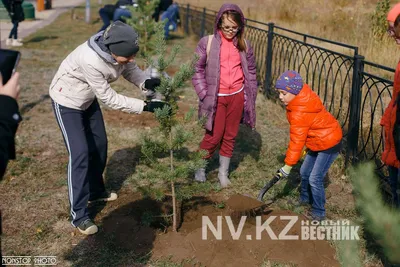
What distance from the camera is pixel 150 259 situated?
3262 millimetres

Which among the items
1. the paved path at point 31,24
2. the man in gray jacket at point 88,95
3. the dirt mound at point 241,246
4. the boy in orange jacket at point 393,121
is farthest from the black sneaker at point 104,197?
the paved path at point 31,24

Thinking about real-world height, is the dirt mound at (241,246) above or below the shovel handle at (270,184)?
below

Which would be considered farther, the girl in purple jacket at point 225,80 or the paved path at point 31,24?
the paved path at point 31,24

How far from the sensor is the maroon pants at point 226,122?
13.8 feet

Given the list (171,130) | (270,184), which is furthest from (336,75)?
(171,130)

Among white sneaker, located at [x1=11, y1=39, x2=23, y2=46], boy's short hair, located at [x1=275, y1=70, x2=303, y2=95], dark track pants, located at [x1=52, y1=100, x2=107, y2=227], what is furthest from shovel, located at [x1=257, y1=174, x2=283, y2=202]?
white sneaker, located at [x1=11, y1=39, x2=23, y2=46]

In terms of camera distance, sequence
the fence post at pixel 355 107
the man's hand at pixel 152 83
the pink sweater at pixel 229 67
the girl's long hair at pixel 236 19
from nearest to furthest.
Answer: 1. the man's hand at pixel 152 83
2. the girl's long hair at pixel 236 19
3. the pink sweater at pixel 229 67
4. the fence post at pixel 355 107

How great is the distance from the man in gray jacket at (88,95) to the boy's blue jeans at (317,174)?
1345 millimetres

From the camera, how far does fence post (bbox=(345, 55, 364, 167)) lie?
449 centimetres

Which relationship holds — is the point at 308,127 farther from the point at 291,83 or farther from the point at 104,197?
the point at 104,197

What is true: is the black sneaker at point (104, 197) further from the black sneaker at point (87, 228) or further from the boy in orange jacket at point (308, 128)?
the boy in orange jacket at point (308, 128)

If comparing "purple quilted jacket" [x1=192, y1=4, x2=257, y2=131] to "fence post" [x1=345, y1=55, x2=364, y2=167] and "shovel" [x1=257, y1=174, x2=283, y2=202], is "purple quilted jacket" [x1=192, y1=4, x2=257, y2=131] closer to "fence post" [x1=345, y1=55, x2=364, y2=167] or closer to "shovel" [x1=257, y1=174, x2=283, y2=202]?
"shovel" [x1=257, y1=174, x2=283, y2=202]

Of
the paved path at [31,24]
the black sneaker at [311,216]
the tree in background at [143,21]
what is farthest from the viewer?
the paved path at [31,24]

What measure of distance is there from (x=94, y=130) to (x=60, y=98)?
43cm
